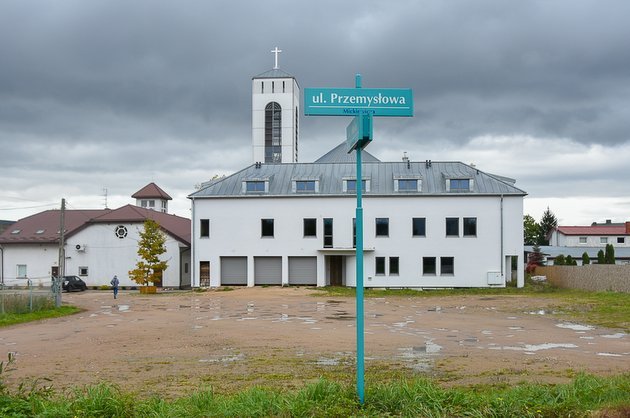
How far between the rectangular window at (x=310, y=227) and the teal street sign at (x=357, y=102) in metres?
40.8

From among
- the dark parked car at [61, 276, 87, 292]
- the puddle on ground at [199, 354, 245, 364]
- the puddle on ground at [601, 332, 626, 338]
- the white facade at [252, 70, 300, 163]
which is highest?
the white facade at [252, 70, 300, 163]

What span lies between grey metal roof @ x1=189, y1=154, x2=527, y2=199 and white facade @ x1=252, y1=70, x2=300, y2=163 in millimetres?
15105

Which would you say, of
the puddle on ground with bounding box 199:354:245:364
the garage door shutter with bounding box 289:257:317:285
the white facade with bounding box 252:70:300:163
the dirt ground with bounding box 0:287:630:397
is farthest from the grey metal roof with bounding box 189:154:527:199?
the puddle on ground with bounding box 199:354:245:364

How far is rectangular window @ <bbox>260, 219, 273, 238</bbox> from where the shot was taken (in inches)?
1977

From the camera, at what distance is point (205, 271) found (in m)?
50.6

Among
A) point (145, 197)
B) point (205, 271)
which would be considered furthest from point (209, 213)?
point (145, 197)

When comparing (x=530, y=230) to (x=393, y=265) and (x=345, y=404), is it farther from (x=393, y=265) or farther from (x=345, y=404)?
(x=345, y=404)

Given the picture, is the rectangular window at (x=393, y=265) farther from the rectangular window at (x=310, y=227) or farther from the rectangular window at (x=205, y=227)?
the rectangular window at (x=205, y=227)

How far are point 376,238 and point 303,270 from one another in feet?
19.7

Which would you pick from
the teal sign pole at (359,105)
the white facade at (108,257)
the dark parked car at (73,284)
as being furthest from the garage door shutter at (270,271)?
the teal sign pole at (359,105)

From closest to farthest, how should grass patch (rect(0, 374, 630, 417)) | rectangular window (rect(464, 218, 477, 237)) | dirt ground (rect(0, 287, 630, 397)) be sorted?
grass patch (rect(0, 374, 630, 417)) < dirt ground (rect(0, 287, 630, 397)) < rectangular window (rect(464, 218, 477, 237))

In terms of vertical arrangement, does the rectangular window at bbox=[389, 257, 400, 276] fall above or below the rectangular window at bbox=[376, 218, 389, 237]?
below

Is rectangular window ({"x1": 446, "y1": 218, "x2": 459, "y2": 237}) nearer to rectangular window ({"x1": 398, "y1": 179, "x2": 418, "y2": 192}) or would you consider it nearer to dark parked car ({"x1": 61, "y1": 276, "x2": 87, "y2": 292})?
rectangular window ({"x1": 398, "y1": 179, "x2": 418, "y2": 192})

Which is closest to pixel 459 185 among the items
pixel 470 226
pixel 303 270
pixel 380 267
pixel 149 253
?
pixel 470 226
